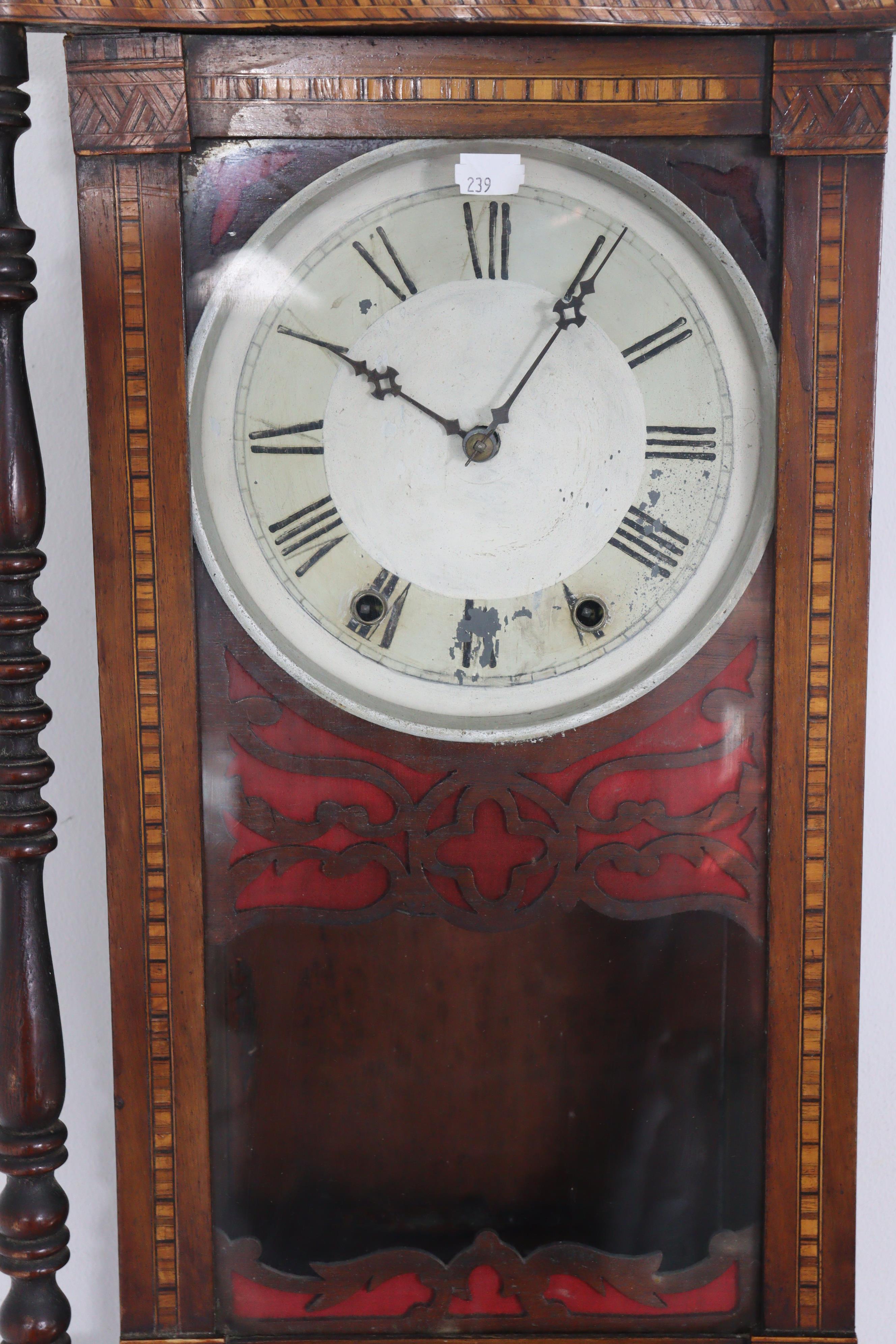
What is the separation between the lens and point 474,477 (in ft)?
4.00

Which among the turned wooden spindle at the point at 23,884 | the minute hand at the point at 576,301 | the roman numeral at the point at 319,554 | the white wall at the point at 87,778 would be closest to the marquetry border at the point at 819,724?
the minute hand at the point at 576,301

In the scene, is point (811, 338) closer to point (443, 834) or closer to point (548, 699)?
point (548, 699)

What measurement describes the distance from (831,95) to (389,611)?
0.67 metres

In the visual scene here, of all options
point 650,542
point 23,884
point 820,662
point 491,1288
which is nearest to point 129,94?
point 650,542

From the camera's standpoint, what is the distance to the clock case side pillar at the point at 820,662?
1.16m

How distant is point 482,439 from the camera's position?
1.20 metres

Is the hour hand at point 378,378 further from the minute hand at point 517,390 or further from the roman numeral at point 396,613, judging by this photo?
the roman numeral at point 396,613

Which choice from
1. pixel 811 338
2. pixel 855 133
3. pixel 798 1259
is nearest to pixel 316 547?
pixel 811 338

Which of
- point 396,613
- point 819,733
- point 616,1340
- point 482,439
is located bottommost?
point 616,1340

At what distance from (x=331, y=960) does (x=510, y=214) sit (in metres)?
0.80

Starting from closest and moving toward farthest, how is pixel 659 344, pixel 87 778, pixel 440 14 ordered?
pixel 440 14 < pixel 659 344 < pixel 87 778

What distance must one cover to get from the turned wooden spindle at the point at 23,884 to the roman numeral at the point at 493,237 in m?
0.43

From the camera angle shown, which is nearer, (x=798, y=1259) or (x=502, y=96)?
(x=502, y=96)

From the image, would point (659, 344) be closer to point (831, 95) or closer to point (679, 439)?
point (679, 439)
